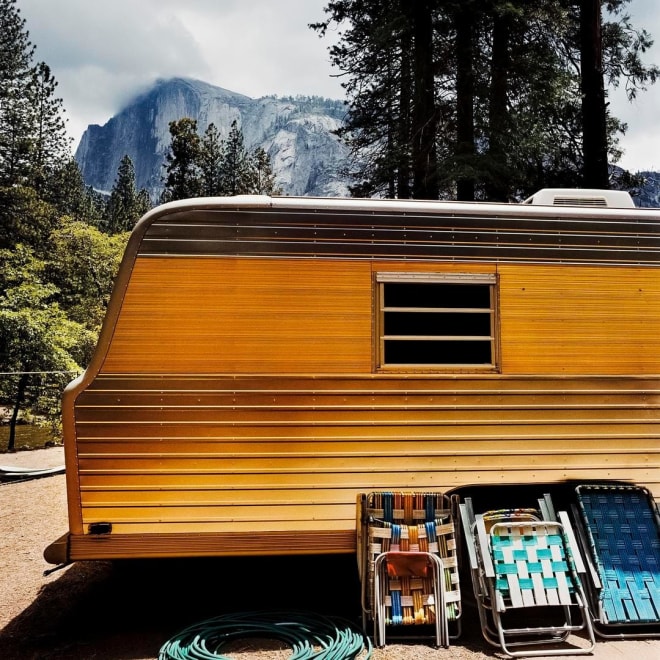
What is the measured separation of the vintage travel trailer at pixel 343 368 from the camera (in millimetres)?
4219

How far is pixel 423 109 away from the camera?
1302 cm

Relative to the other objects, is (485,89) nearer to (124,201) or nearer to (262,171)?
(262,171)

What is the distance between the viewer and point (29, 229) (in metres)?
24.1

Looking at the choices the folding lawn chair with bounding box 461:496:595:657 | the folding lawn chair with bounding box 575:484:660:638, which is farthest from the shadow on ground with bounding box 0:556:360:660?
the folding lawn chair with bounding box 575:484:660:638

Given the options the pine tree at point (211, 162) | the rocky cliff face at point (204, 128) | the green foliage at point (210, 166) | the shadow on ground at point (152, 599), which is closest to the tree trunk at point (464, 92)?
the shadow on ground at point (152, 599)

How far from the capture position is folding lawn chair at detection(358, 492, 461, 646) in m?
4.23

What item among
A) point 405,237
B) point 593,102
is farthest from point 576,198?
point 593,102

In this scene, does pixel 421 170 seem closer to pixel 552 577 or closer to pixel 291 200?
pixel 291 200

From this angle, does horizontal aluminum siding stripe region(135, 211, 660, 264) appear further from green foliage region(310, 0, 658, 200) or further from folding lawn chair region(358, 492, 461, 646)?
green foliage region(310, 0, 658, 200)

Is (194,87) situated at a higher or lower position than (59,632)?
higher

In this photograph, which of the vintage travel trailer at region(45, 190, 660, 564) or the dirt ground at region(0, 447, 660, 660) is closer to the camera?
the dirt ground at region(0, 447, 660, 660)

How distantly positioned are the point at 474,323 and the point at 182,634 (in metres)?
3.06

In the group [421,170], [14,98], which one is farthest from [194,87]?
[421,170]

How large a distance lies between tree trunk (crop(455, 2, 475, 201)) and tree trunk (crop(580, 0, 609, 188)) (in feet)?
8.08
